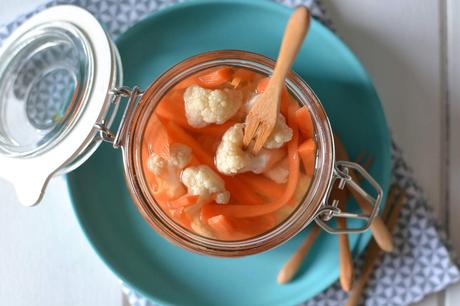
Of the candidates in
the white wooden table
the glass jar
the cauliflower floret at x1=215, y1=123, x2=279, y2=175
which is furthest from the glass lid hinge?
the white wooden table

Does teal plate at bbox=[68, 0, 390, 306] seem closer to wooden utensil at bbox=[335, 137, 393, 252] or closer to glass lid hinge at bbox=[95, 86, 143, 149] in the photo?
wooden utensil at bbox=[335, 137, 393, 252]

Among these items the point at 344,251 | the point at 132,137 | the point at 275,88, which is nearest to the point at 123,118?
the point at 132,137

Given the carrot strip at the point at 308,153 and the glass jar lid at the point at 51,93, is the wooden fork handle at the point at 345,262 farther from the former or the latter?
the glass jar lid at the point at 51,93

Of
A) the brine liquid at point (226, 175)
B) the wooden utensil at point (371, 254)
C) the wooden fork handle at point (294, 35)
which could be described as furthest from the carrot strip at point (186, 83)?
the wooden utensil at point (371, 254)

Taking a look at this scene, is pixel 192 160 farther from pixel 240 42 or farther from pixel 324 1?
pixel 324 1

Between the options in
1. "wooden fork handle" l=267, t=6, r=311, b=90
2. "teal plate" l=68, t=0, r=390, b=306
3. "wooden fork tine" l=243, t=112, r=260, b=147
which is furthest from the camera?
"teal plate" l=68, t=0, r=390, b=306

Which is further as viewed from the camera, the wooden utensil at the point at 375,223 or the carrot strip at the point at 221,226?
the wooden utensil at the point at 375,223

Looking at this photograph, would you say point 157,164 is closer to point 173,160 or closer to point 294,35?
point 173,160
